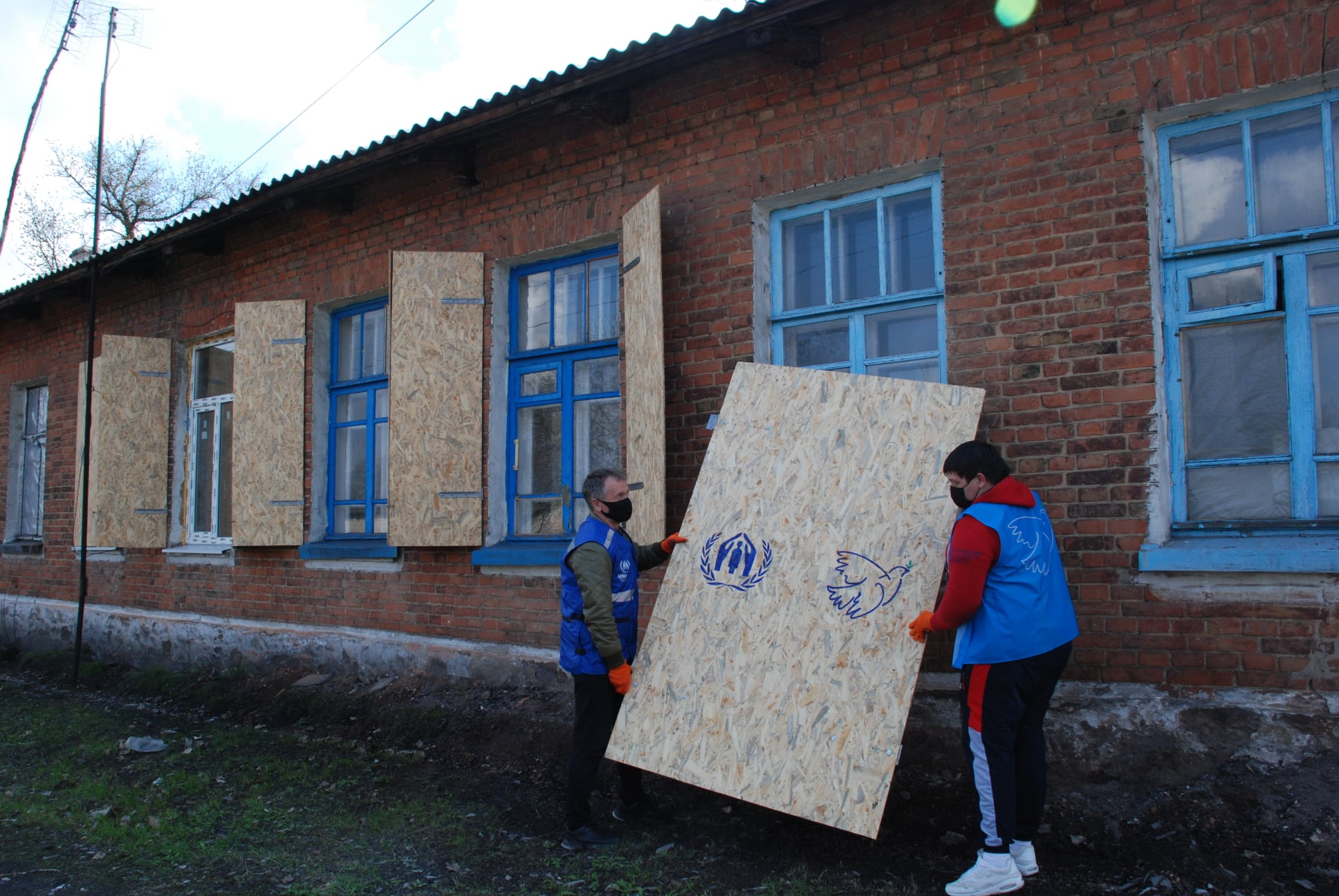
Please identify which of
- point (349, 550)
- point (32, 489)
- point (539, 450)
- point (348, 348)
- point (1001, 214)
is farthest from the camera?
point (32, 489)

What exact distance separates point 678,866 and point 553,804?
1.04m

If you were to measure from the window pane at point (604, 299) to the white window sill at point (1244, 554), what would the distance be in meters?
3.44

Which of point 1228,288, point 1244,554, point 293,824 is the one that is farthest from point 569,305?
point 1244,554

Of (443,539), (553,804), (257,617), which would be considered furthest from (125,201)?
(553,804)

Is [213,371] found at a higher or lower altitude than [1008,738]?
higher

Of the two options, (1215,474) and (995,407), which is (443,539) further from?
(1215,474)

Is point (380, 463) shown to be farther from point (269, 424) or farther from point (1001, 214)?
point (1001, 214)

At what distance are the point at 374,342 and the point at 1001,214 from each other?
496cm

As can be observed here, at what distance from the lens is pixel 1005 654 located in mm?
3258

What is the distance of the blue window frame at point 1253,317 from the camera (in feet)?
12.7

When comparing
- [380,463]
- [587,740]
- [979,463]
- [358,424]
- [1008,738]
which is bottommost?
[587,740]

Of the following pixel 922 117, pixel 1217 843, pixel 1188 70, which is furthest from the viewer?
pixel 922 117

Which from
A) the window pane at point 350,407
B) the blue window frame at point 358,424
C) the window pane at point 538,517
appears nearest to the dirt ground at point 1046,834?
the window pane at point 538,517

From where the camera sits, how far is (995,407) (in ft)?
14.4
